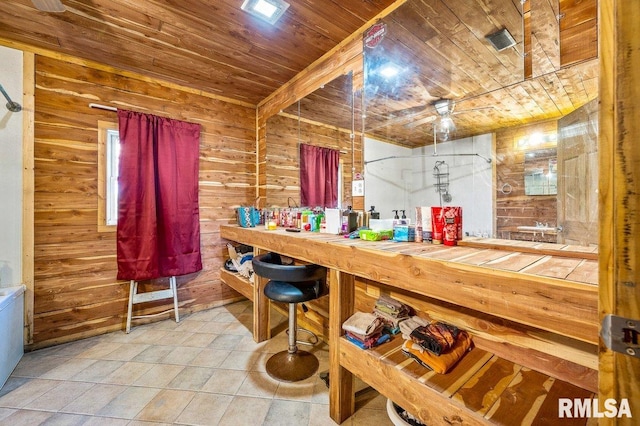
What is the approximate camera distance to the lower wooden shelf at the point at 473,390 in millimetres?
814

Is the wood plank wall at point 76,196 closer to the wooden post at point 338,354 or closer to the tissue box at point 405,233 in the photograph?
the wooden post at point 338,354

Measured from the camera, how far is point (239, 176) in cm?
304

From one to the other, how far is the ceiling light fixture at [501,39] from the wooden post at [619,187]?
1.37 meters

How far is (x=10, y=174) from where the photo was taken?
1930 millimetres

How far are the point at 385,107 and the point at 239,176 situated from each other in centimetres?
184

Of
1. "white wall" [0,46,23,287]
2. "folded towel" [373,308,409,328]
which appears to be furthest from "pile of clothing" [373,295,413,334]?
"white wall" [0,46,23,287]

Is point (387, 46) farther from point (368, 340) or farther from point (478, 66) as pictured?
point (368, 340)

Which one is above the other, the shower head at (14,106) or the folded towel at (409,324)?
the shower head at (14,106)

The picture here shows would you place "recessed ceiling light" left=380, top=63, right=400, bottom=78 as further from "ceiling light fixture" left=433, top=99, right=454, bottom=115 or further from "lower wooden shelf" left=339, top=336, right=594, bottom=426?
"lower wooden shelf" left=339, top=336, right=594, bottom=426

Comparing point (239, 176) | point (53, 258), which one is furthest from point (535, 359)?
point (53, 258)

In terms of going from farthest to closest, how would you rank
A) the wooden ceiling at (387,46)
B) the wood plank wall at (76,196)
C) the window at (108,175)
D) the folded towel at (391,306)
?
the window at (108,175) < the wood plank wall at (76,196) < the folded towel at (391,306) < the wooden ceiling at (387,46)

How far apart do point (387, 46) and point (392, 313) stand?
1790mm

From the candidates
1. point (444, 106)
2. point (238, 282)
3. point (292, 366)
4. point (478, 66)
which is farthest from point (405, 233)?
point (238, 282)

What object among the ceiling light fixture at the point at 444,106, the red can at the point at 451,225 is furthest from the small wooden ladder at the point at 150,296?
the ceiling light fixture at the point at 444,106
